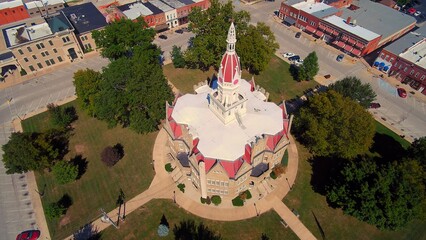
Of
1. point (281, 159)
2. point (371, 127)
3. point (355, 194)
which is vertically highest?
point (371, 127)

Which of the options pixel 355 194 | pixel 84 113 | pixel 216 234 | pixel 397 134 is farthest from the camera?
pixel 84 113

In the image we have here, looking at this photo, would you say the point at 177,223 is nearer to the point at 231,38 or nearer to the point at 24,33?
the point at 231,38

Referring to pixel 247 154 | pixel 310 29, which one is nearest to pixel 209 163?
pixel 247 154

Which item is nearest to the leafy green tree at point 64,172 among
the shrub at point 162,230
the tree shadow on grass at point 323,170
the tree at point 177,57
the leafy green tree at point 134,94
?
the leafy green tree at point 134,94

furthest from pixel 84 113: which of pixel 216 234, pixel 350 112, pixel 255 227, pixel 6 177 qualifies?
pixel 350 112

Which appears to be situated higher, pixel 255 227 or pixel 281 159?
pixel 281 159

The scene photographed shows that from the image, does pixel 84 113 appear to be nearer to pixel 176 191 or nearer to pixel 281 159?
pixel 176 191

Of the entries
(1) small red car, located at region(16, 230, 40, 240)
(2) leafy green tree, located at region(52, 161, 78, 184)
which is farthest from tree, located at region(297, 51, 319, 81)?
(1) small red car, located at region(16, 230, 40, 240)

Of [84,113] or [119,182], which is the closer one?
[119,182]
